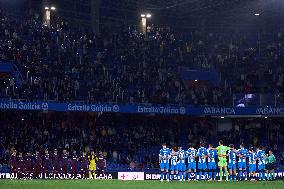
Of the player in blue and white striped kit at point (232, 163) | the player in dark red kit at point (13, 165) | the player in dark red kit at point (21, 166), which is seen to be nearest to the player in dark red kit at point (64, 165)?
the player in dark red kit at point (21, 166)

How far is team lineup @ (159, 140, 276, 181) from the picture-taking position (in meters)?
31.9

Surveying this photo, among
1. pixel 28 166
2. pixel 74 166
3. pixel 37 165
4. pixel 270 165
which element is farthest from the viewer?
pixel 74 166

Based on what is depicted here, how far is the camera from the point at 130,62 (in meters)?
47.5

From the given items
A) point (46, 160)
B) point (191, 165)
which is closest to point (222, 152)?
point (191, 165)

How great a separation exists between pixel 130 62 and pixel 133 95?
4.82m

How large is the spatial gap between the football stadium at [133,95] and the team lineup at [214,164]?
0.06 m

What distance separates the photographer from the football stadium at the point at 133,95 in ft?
120

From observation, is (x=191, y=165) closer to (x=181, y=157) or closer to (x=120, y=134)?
(x=181, y=157)

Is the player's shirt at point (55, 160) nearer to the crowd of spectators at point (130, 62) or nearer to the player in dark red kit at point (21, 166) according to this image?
the player in dark red kit at point (21, 166)

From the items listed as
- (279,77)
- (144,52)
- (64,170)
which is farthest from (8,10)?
(279,77)

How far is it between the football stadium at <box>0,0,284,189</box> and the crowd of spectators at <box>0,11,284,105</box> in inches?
3.5

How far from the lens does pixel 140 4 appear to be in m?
56.6

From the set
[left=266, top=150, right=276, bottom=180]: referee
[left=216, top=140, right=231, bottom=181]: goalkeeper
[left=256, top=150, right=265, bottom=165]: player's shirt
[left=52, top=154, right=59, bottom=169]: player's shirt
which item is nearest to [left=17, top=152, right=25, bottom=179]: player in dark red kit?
[left=52, top=154, right=59, bottom=169]: player's shirt

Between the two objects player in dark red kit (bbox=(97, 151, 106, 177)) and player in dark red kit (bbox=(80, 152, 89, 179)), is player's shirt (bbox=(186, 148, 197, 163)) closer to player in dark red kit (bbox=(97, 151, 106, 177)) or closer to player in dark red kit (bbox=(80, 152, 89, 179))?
player in dark red kit (bbox=(97, 151, 106, 177))
